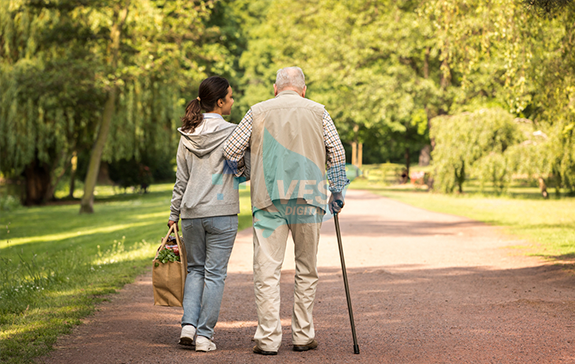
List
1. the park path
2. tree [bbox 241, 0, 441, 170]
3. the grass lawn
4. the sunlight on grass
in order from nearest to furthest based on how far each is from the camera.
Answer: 1. the park path
2. the grass lawn
3. the sunlight on grass
4. tree [bbox 241, 0, 441, 170]

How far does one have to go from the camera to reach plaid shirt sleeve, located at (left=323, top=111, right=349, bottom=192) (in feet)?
14.0

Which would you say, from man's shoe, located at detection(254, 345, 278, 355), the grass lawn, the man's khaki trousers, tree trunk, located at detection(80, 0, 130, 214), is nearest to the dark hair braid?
the man's khaki trousers

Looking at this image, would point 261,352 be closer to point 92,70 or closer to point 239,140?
point 239,140

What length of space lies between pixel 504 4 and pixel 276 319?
6838mm

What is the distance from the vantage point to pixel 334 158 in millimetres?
4316

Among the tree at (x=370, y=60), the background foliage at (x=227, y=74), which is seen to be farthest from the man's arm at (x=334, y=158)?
the tree at (x=370, y=60)

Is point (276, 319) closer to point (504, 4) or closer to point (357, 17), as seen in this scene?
A: point (504, 4)

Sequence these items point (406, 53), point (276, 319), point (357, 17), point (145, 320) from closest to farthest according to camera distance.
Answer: point (276, 319) → point (145, 320) → point (406, 53) → point (357, 17)

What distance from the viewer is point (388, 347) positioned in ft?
14.2

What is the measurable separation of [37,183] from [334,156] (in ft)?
76.6

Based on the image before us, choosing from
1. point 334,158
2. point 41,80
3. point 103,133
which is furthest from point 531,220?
point 41,80

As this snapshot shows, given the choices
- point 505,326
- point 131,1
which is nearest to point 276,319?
point 505,326

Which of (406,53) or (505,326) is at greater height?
(406,53)

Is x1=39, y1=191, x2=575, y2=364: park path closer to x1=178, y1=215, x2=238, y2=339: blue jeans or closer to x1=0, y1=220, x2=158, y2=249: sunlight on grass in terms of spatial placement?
x1=178, y1=215, x2=238, y2=339: blue jeans
